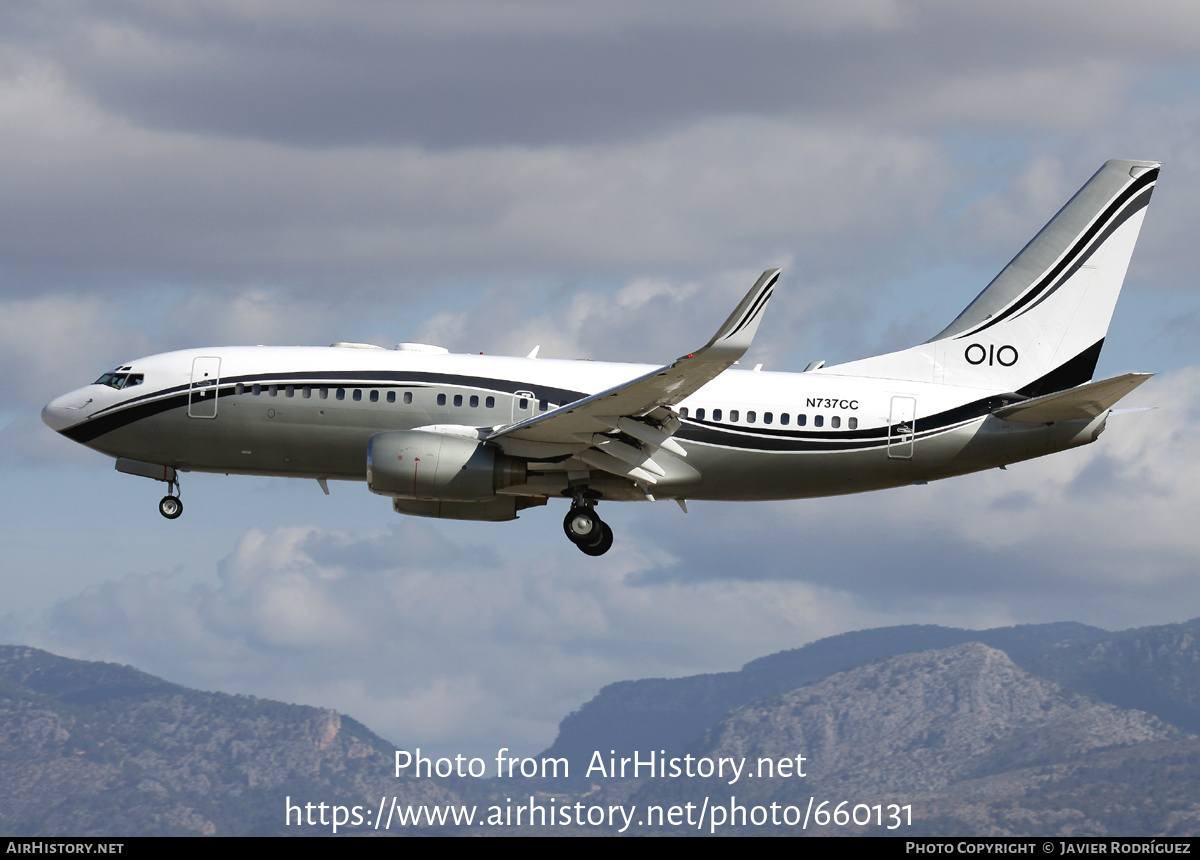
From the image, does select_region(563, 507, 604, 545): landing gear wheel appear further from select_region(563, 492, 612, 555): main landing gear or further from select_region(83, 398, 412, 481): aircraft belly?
select_region(83, 398, 412, 481): aircraft belly

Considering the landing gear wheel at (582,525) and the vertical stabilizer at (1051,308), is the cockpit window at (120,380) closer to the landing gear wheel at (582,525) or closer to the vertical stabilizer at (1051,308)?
the landing gear wheel at (582,525)

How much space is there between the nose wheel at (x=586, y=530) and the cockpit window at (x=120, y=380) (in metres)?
14.3

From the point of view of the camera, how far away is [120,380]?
50.0 metres

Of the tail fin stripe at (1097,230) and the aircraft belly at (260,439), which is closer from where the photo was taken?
the aircraft belly at (260,439)

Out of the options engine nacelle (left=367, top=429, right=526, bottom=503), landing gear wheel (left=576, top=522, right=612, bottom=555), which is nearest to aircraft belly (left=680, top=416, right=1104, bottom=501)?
landing gear wheel (left=576, top=522, right=612, bottom=555)

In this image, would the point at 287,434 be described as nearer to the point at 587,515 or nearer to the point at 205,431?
the point at 205,431

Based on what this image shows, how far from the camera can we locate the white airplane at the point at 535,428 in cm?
4672

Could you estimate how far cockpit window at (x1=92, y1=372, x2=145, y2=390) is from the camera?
163 ft

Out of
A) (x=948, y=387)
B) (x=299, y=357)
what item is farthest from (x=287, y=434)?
(x=948, y=387)

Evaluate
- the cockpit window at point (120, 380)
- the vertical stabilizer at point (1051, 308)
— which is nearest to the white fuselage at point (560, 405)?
the cockpit window at point (120, 380)

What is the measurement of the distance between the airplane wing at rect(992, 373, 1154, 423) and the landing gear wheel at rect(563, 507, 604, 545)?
12910mm

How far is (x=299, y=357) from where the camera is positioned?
4859cm

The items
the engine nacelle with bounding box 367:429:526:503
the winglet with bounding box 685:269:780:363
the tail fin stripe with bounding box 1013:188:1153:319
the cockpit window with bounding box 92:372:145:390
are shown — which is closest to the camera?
the winglet with bounding box 685:269:780:363
